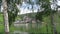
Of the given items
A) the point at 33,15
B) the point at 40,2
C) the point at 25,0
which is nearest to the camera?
the point at 25,0

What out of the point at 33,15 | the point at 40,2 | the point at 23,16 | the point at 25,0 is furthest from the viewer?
the point at 23,16

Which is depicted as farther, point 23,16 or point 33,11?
point 23,16

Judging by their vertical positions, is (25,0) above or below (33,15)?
above

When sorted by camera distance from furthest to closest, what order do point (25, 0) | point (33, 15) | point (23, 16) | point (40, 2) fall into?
1. point (23, 16)
2. point (33, 15)
3. point (40, 2)
4. point (25, 0)

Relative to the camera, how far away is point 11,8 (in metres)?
16.8

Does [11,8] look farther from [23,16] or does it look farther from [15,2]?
[23,16]

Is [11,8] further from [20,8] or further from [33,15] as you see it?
[33,15]

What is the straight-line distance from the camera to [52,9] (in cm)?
1667

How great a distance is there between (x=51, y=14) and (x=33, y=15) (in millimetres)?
1555

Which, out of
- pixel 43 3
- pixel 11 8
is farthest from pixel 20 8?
pixel 43 3

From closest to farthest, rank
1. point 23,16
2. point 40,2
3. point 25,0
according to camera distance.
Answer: point 25,0, point 40,2, point 23,16

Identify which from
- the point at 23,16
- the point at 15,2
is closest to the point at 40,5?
the point at 15,2

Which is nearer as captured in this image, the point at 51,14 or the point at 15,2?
the point at 15,2

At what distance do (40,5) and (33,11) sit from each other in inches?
26.5
